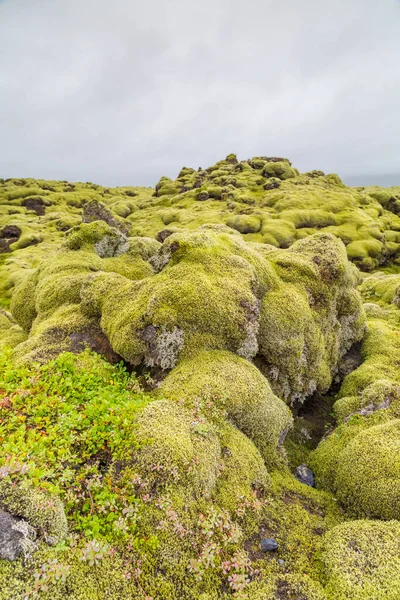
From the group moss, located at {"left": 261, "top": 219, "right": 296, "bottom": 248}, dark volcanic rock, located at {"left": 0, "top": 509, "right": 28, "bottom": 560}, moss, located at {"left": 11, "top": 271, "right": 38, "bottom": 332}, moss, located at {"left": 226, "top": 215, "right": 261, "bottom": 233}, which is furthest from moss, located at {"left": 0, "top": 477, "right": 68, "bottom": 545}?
moss, located at {"left": 226, "top": 215, "right": 261, "bottom": 233}

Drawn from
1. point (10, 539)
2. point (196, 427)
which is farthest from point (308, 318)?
point (10, 539)

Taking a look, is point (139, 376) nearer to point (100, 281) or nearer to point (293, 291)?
point (100, 281)

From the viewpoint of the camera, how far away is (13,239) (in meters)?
81.0

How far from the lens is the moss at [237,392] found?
28.2ft

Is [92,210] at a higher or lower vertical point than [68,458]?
higher

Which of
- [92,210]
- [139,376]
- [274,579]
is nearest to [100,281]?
[139,376]

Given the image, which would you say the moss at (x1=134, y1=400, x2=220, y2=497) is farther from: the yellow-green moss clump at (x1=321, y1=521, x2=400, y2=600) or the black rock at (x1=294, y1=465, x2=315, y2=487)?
the black rock at (x1=294, y1=465, x2=315, y2=487)

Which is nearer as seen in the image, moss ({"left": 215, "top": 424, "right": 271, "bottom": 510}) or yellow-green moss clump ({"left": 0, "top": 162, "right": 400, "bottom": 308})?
moss ({"left": 215, "top": 424, "right": 271, "bottom": 510})

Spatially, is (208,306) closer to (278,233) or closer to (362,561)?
(362,561)

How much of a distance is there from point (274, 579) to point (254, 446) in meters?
2.98

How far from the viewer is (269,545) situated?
20.9 feet

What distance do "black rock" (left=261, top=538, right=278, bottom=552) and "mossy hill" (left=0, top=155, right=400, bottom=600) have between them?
0.11 metres

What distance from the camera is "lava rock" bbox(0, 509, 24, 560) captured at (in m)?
4.68

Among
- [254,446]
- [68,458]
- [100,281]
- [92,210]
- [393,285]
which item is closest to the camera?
[68,458]
